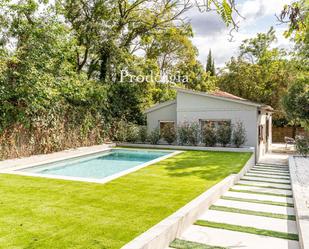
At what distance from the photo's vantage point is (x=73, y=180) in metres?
9.44

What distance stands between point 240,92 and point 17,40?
2759 cm

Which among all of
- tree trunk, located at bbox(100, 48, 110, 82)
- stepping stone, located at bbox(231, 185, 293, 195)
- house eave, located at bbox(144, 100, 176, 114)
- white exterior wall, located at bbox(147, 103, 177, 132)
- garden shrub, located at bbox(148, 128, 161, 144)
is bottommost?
stepping stone, located at bbox(231, 185, 293, 195)

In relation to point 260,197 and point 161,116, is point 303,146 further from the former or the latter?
point 260,197

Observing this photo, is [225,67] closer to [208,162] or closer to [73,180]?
[208,162]

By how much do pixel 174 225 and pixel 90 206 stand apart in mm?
2282

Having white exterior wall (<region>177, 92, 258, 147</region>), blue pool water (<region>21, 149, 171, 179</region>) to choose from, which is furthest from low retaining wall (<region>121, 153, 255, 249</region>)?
white exterior wall (<region>177, 92, 258, 147</region>)

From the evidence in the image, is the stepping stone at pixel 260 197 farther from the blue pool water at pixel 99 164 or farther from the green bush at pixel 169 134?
the green bush at pixel 169 134

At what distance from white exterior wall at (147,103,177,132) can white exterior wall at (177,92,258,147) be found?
809 mm

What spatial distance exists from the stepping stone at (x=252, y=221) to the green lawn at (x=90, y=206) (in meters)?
0.79

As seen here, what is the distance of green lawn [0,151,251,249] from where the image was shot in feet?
15.9

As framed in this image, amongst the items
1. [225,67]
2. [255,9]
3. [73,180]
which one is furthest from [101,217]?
[225,67]

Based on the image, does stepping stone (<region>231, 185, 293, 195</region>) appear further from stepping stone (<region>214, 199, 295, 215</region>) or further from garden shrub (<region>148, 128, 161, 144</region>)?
garden shrub (<region>148, 128, 161, 144</region>)

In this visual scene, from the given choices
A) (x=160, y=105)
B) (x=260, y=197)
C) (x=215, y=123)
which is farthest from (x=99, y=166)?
(x=215, y=123)

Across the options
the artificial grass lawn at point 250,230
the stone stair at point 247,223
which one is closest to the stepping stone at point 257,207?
the stone stair at point 247,223
